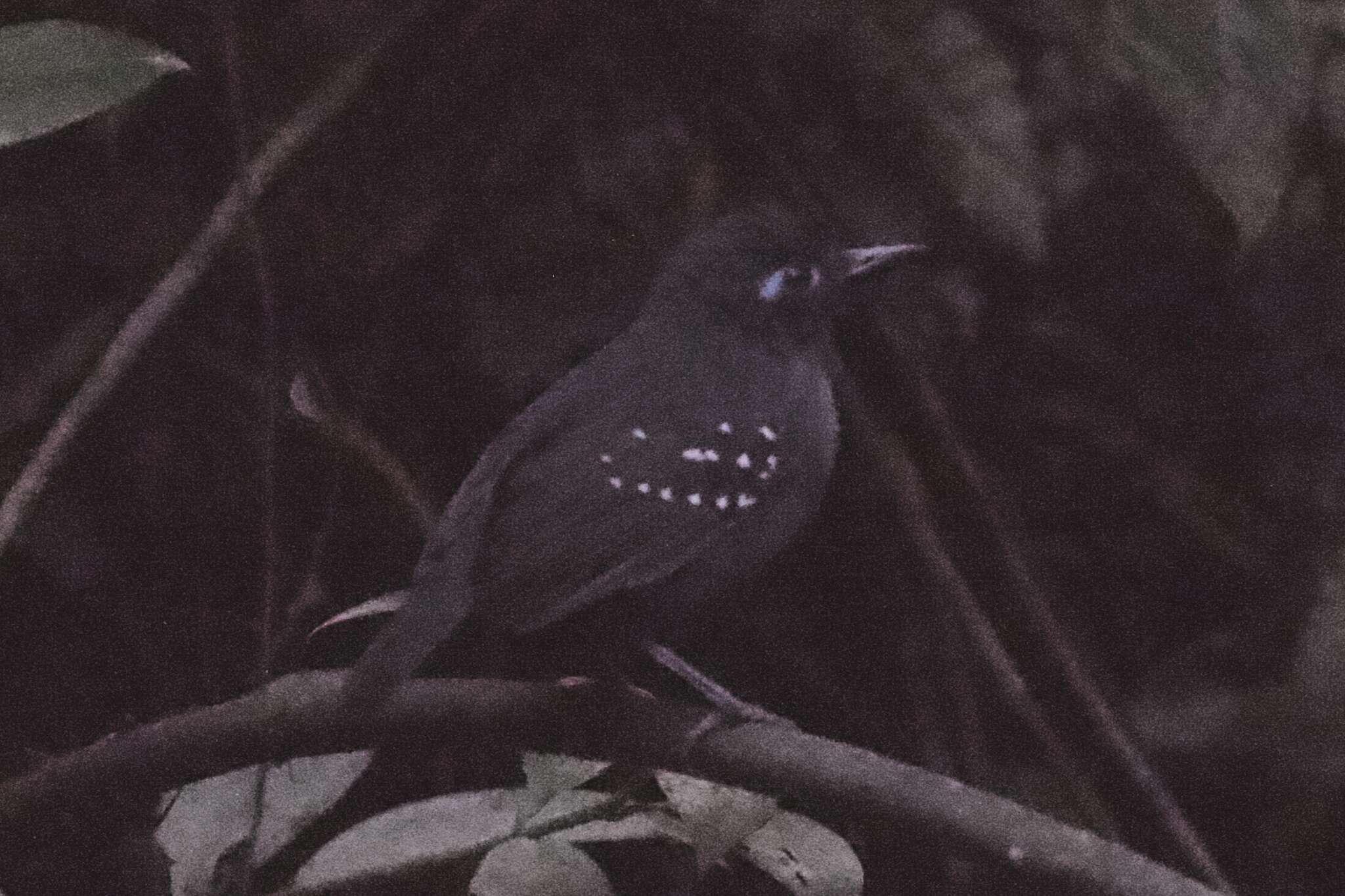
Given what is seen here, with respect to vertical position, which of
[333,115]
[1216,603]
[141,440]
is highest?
[333,115]

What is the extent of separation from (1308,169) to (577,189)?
836 mm

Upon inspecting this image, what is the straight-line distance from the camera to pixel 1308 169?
206 centimetres

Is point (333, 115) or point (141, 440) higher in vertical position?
point (333, 115)

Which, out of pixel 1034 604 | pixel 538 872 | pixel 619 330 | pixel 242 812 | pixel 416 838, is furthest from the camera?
pixel 619 330

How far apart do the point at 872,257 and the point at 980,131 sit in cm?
28

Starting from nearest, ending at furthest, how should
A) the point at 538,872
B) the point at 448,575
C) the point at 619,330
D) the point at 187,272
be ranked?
the point at 538,872 → the point at 448,575 → the point at 187,272 → the point at 619,330

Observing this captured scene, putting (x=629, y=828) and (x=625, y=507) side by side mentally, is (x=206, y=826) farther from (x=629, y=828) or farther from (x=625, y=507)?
(x=625, y=507)

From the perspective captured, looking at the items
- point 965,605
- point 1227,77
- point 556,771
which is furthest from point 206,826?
point 1227,77

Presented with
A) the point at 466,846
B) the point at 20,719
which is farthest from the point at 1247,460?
the point at 20,719

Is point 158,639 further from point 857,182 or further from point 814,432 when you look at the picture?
point 857,182

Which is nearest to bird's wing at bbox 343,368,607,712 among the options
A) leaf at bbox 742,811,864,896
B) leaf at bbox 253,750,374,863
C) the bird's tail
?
the bird's tail

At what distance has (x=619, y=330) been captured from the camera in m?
2.46

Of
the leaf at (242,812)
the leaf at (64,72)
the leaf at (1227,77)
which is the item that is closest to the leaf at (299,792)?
the leaf at (242,812)

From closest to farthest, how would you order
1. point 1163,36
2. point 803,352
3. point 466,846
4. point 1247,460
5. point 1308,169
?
point 466,846 < point 1163,36 < point 1308,169 < point 803,352 < point 1247,460
